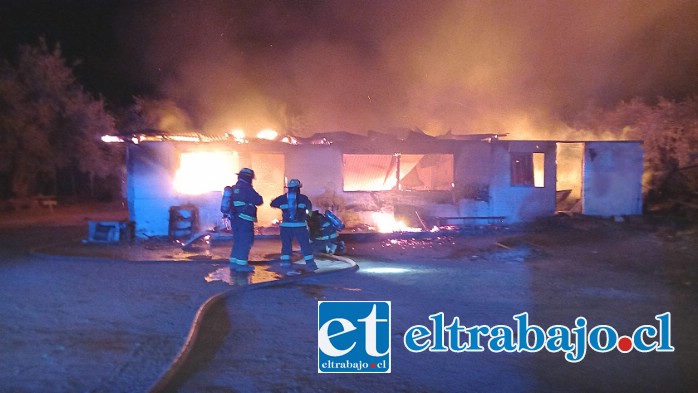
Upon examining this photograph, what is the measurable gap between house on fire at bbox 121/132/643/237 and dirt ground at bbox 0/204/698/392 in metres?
3.45

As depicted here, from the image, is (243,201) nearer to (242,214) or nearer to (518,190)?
(242,214)

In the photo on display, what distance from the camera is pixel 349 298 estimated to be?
24.4 feet

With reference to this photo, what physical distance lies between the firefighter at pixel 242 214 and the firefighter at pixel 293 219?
1.32 ft

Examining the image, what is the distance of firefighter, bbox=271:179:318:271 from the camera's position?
9117mm

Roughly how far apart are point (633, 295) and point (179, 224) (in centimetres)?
1070

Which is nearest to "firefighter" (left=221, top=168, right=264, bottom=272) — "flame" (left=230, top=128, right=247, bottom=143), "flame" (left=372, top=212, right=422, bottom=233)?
"flame" (left=230, top=128, right=247, bottom=143)

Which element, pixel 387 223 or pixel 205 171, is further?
pixel 205 171

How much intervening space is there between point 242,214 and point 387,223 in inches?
280

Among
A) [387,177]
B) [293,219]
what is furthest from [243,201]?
[387,177]

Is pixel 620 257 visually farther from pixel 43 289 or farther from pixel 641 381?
pixel 43 289

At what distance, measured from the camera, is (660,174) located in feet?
63.6

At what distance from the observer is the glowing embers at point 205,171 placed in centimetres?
1507

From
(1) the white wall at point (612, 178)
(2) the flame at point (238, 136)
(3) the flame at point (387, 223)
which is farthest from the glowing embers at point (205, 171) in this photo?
(1) the white wall at point (612, 178)

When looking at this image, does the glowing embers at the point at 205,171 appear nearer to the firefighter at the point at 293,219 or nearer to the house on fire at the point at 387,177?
the house on fire at the point at 387,177
